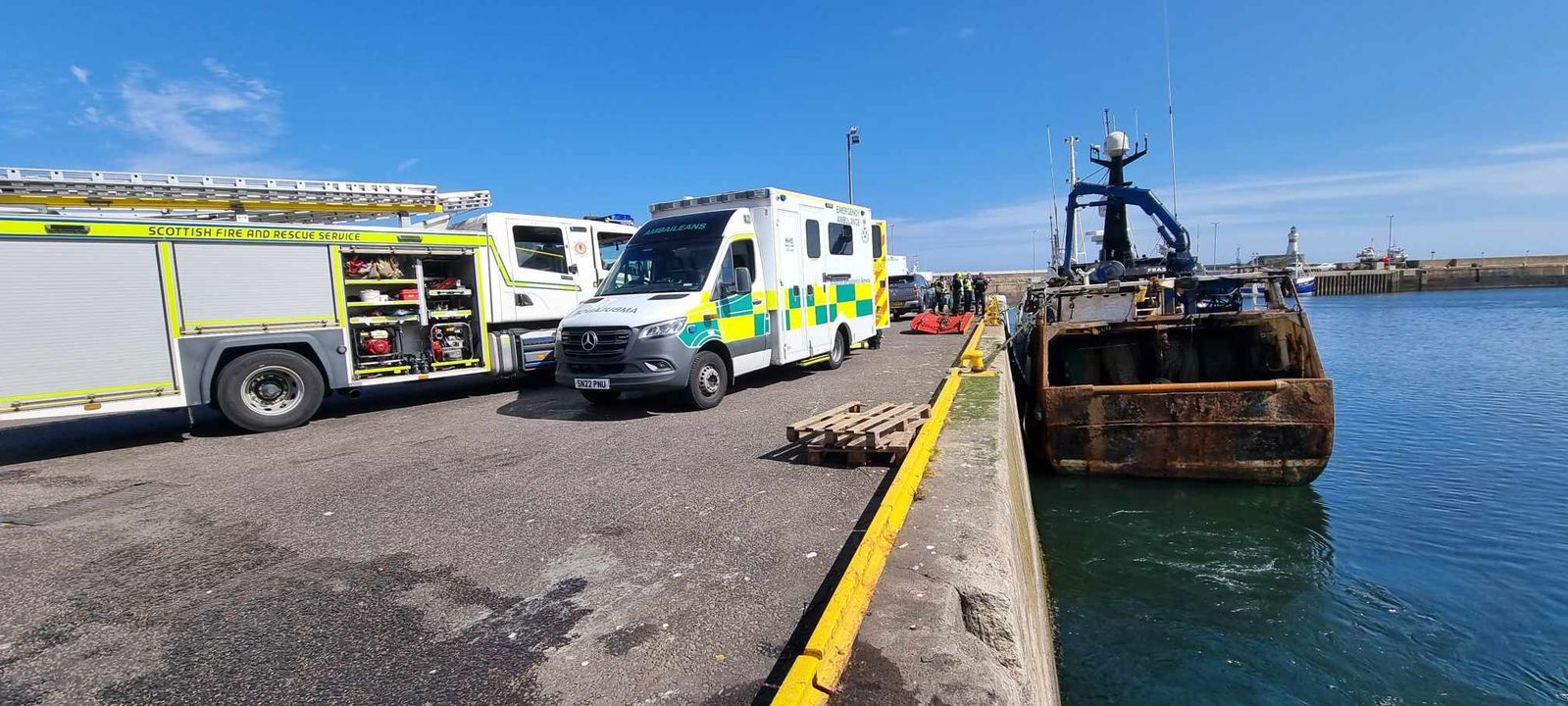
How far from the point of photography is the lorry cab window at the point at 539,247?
1021 centimetres

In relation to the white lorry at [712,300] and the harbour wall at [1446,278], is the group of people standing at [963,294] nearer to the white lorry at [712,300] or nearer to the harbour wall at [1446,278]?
the white lorry at [712,300]

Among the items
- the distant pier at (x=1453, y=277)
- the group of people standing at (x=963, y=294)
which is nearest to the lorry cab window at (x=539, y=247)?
the group of people standing at (x=963, y=294)

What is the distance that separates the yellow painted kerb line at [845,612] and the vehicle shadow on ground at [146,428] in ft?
25.6

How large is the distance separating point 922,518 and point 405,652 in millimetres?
2531

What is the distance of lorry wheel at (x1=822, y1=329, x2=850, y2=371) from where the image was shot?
438 inches

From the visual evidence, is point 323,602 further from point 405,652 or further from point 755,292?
point 755,292

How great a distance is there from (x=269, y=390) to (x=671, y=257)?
4.86 m

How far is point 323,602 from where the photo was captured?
3408 mm

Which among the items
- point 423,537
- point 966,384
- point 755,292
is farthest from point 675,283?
point 423,537

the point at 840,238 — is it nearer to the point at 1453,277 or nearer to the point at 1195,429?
the point at 1195,429

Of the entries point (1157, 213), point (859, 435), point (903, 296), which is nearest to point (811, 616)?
point (859, 435)

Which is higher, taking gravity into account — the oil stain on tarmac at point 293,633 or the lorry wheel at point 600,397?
the lorry wheel at point 600,397

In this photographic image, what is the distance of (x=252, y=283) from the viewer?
7.64 metres

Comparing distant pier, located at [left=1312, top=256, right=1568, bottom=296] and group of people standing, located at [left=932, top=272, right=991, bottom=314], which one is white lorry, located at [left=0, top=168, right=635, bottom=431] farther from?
distant pier, located at [left=1312, top=256, right=1568, bottom=296]
